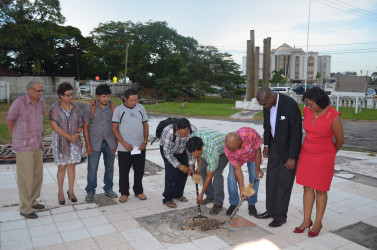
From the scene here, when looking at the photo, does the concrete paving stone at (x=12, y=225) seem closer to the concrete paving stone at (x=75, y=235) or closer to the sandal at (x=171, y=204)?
the concrete paving stone at (x=75, y=235)

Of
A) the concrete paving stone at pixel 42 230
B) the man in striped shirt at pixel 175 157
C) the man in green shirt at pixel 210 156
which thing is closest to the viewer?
the concrete paving stone at pixel 42 230

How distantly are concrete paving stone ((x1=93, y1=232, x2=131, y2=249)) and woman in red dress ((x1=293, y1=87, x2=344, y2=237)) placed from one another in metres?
1.96

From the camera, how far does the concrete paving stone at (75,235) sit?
3490 mm

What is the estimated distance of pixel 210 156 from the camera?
12.7 ft

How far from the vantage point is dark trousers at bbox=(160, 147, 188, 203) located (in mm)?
4445

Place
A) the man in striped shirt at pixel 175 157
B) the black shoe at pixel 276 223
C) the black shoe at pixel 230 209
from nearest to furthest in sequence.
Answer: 1. the black shoe at pixel 276 223
2. the man in striped shirt at pixel 175 157
3. the black shoe at pixel 230 209

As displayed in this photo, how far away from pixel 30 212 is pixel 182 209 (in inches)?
75.9

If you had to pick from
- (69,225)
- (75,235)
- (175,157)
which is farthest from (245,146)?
(69,225)

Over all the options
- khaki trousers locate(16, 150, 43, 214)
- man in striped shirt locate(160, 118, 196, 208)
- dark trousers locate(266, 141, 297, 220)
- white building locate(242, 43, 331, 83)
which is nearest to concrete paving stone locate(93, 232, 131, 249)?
man in striped shirt locate(160, 118, 196, 208)

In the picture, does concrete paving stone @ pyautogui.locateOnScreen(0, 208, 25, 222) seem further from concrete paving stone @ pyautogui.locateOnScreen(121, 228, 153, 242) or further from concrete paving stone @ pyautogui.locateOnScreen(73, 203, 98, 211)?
concrete paving stone @ pyautogui.locateOnScreen(121, 228, 153, 242)

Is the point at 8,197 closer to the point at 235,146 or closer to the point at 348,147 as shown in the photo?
the point at 235,146

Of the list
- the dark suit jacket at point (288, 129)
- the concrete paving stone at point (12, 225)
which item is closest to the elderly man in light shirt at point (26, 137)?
the concrete paving stone at point (12, 225)

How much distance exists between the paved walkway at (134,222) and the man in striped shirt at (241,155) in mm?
245

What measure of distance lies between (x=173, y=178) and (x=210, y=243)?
1315 millimetres
